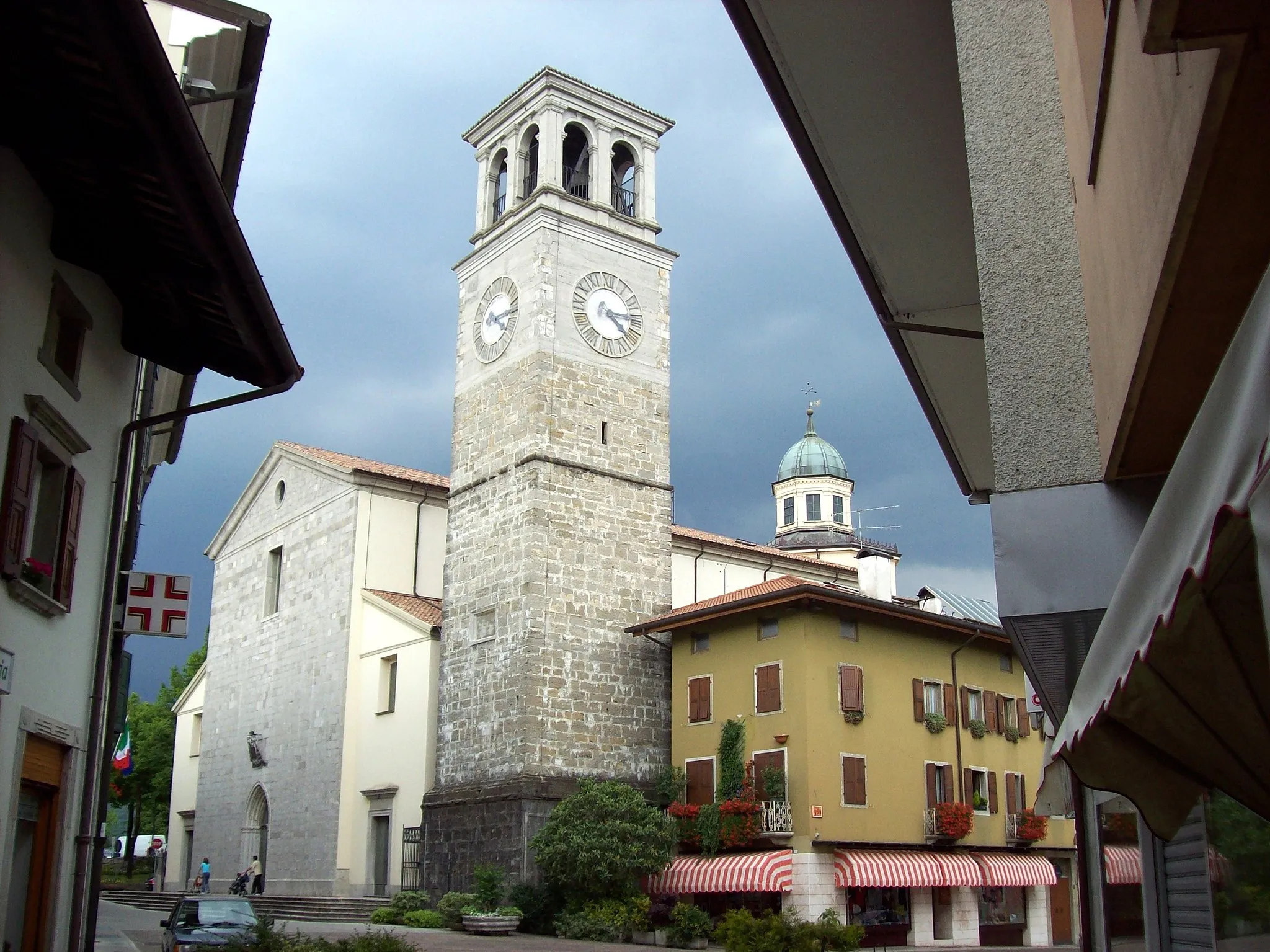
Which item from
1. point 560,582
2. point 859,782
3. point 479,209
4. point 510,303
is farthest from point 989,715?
point 479,209

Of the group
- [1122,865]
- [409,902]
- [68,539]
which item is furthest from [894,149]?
[409,902]

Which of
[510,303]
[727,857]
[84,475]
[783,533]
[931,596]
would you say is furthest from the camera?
[783,533]

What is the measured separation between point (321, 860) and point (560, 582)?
389 inches

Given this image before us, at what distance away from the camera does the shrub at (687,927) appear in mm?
23656

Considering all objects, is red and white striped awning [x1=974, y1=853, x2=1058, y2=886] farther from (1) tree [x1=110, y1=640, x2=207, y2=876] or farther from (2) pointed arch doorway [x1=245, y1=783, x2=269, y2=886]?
(1) tree [x1=110, y1=640, x2=207, y2=876]

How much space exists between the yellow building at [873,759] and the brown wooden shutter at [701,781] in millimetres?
48

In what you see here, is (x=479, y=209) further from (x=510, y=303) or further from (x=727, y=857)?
(x=727, y=857)

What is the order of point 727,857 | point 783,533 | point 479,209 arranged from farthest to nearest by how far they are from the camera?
1. point 783,533
2. point 479,209
3. point 727,857

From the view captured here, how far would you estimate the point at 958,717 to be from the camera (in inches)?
1113

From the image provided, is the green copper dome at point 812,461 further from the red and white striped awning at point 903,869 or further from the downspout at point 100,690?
the downspout at point 100,690

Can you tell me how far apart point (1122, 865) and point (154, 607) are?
28.7ft

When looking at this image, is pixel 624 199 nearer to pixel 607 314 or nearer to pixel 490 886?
pixel 607 314

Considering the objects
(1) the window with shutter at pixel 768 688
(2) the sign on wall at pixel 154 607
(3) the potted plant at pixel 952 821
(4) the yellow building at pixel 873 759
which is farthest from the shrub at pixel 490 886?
(2) the sign on wall at pixel 154 607

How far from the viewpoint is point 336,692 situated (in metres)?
32.8
